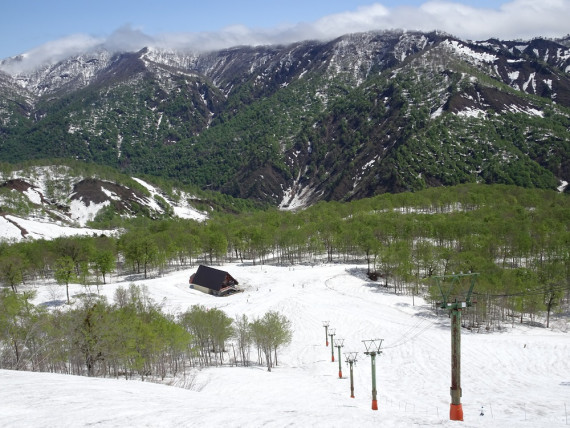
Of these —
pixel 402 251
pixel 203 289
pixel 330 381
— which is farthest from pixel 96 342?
pixel 402 251

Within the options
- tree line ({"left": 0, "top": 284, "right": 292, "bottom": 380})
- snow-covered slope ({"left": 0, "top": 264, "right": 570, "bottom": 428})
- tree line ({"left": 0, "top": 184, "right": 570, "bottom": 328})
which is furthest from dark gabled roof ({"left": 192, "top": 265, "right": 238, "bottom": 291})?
tree line ({"left": 0, "top": 284, "right": 292, "bottom": 380})

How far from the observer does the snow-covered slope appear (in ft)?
63.7

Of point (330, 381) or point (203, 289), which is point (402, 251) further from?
point (330, 381)

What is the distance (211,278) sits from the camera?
291 ft

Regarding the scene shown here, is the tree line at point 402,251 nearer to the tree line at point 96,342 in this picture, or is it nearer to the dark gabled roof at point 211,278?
the dark gabled roof at point 211,278

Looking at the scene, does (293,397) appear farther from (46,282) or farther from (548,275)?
(46,282)

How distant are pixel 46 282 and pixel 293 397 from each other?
82.9m

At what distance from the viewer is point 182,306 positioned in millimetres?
74312

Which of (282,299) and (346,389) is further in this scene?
(282,299)

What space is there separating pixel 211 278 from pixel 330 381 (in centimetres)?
5033

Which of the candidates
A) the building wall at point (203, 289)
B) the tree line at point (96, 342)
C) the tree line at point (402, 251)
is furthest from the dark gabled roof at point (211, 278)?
the tree line at point (96, 342)

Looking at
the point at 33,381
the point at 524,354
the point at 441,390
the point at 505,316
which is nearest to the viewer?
the point at 33,381

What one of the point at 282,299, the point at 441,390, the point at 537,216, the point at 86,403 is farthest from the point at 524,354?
the point at 537,216

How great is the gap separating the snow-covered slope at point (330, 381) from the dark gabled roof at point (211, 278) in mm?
3200
